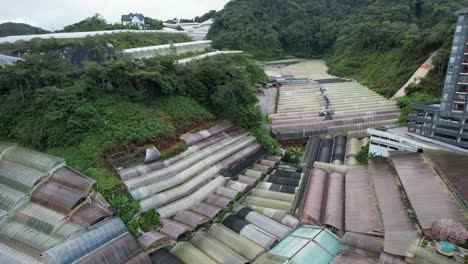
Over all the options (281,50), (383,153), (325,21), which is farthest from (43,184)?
(325,21)

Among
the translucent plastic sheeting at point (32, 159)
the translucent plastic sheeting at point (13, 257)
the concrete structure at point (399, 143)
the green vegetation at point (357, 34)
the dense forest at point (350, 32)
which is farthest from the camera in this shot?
the dense forest at point (350, 32)

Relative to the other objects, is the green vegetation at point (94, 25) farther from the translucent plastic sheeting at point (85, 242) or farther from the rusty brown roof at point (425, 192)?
the rusty brown roof at point (425, 192)

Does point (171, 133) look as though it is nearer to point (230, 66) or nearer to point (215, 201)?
point (215, 201)

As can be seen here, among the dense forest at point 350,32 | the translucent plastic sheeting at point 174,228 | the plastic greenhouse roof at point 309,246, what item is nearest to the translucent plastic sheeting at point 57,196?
the translucent plastic sheeting at point 174,228

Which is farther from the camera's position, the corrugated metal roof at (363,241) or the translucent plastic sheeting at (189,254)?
the corrugated metal roof at (363,241)

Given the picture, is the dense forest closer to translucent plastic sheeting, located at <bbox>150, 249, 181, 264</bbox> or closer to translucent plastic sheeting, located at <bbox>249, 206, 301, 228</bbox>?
translucent plastic sheeting, located at <bbox>249, 206, 301, 228</bbox>

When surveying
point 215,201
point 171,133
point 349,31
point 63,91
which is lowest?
point 215,201

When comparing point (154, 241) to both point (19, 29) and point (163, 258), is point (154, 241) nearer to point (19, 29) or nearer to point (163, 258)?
point (163, 258)

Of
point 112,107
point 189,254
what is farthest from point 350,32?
point 189,254
